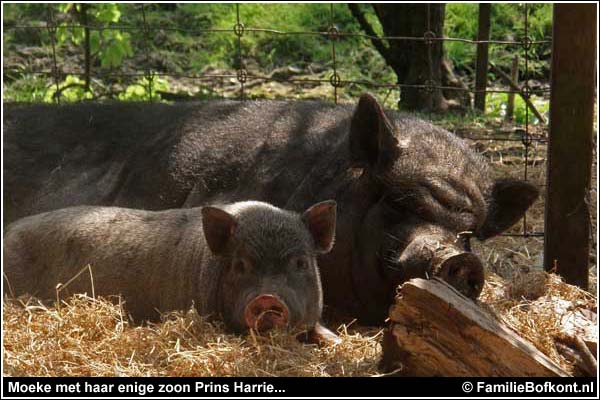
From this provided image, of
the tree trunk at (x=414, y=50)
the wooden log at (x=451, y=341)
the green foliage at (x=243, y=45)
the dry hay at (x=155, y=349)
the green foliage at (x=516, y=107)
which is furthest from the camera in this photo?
the green foliage at (x=243, y=45)

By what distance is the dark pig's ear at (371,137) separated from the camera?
5629 mm

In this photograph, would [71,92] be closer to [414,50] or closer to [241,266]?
[414,50]

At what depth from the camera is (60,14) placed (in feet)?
39.9

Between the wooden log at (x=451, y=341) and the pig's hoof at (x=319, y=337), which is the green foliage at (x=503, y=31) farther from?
the wooden log at (x=451, y=341)

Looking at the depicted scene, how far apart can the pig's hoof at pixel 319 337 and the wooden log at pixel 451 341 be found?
2.62ft

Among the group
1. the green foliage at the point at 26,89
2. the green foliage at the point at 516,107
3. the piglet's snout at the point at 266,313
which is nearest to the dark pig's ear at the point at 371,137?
the piglet's snout at the point at 266,313

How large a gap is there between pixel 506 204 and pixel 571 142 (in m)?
0.54

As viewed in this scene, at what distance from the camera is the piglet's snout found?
4.73 meters

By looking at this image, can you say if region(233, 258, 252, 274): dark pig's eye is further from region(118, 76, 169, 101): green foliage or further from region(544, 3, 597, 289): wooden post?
region(118, 76, 169, 101): green foliage

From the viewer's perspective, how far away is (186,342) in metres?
4.83
